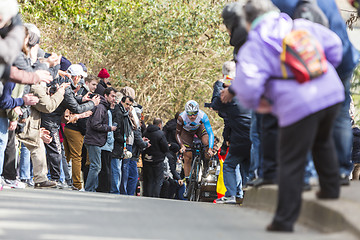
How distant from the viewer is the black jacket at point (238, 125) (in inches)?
412

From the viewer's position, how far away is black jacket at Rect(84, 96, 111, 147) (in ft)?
46.7

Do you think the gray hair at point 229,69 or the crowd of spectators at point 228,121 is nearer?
the crowd of spectators at point 228,121

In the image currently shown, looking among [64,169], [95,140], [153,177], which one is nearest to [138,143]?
[153,177]

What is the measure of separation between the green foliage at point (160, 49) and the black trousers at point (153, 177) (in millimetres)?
8758

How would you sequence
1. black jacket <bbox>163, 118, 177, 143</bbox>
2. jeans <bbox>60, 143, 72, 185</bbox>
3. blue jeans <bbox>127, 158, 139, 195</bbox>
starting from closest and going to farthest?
jeans <bbox>60, 143, 72, 185</bbox> → blue jeans <bbox>127, 158, 139, 195</bbox> → black jacket <bbox>163, 118, 177, 143</bbox>

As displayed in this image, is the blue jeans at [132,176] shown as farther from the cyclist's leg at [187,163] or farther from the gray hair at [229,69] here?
the gray hair at [229,69]

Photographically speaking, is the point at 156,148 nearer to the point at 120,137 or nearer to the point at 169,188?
the point at 169,188

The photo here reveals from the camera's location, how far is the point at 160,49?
27531mm

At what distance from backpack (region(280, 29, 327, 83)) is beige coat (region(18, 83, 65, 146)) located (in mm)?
6419

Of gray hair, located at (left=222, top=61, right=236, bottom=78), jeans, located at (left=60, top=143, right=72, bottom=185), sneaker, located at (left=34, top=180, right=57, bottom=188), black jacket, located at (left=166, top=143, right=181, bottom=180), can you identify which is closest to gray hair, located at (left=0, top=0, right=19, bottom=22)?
gray hair, located at (left=222, top=61, right=236, bottom=78)

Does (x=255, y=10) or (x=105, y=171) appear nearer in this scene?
(x=255, y=10)

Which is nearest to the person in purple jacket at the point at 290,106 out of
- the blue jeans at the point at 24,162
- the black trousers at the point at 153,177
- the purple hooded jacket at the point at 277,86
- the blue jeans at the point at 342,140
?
the purple hooded jacket at the point at 277,86

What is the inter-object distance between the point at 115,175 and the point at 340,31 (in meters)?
7.80

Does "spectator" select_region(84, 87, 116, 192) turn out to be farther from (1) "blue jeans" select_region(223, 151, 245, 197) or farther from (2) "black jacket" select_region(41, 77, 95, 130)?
(1) "blue jeans" select_region(223, 151, 245, 197)
